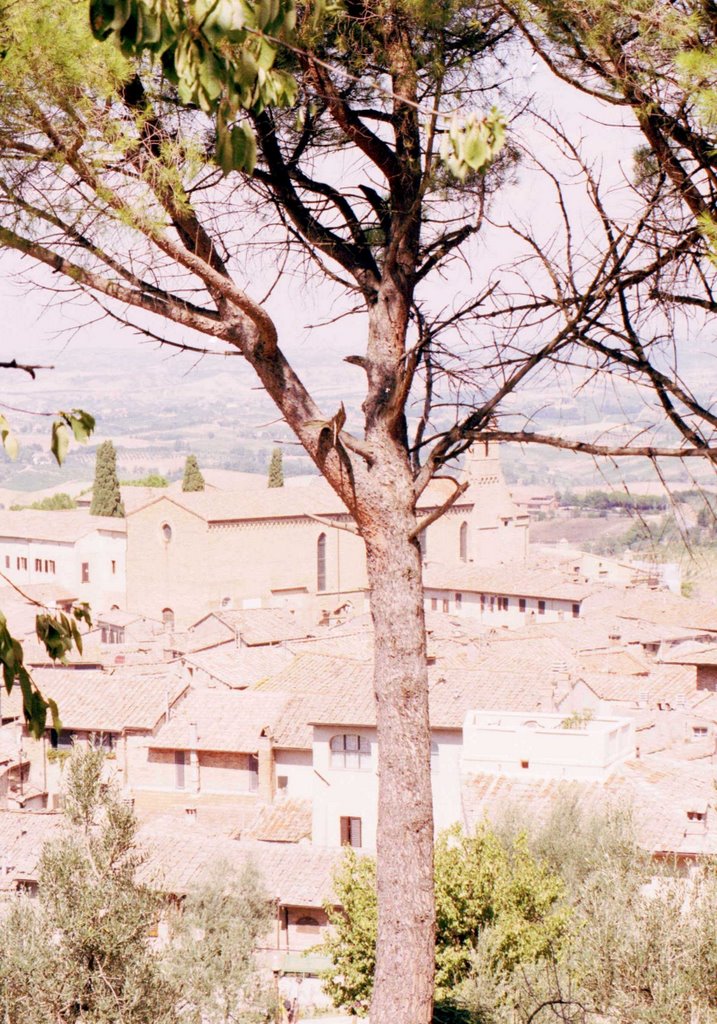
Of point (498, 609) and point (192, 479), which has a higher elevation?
point (192, 479)

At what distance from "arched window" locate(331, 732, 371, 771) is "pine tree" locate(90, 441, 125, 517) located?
44.7 metres

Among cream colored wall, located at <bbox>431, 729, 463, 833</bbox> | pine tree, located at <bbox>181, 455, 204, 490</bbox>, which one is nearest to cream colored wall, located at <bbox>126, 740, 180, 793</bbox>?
cream colored wall, located at <bbox>431, 729, 463, 833</bbox>

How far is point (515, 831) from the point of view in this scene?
642 inches

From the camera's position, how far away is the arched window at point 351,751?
2405 cm

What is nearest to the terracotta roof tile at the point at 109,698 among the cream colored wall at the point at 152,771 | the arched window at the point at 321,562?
the cream colored wall at the point at 152,771

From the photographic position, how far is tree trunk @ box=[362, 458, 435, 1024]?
12.8ft

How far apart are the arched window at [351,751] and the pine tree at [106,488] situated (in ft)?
147

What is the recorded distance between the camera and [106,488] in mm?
67312

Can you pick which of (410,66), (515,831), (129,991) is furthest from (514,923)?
(410,66)

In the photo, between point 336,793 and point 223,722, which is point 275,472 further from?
point 336,793

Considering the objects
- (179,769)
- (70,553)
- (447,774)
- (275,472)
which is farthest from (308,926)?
(275,472)

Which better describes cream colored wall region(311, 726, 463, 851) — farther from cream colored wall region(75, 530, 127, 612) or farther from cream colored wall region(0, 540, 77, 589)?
cream colored wall region(0, 540, 77, 589)

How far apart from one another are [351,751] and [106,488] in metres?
45.5

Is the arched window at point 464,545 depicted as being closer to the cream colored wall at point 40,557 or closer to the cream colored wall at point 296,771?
the cream colored wall at point 40,557
